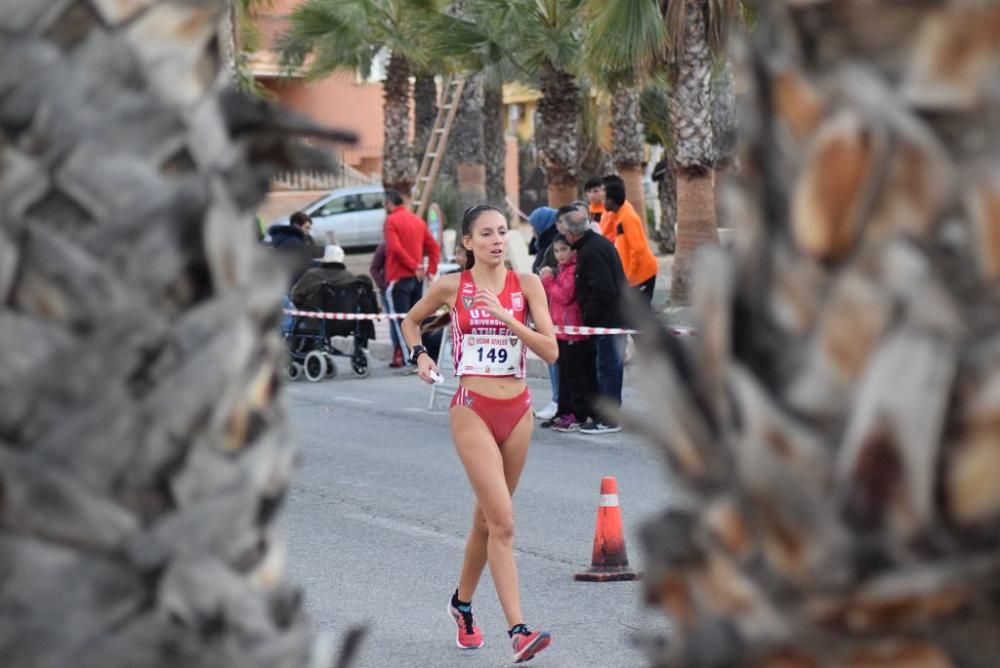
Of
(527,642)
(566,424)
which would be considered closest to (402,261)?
(566,424)

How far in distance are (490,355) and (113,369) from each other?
6744 millimetres

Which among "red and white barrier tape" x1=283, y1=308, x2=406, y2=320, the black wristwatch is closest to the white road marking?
"red and white barrier tape" x1=283, y1=308, x2=406, y2=320

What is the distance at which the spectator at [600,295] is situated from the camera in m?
15.4

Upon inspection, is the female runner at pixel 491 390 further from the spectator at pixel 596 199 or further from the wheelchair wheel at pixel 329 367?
the wheelchair wheel at pixel 329 367

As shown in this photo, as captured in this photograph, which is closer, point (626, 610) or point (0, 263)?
point (0, 263)

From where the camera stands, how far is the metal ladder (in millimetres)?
32625

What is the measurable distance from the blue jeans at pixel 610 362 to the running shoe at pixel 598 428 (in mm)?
239

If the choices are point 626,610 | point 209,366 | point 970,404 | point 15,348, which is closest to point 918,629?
point 970,404

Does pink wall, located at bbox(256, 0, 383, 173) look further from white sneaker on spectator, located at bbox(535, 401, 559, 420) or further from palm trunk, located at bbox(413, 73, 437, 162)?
white sneaker on spectator, located at bbox(535, 401, 559, 420)

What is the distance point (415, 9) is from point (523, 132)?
3047 centimetres

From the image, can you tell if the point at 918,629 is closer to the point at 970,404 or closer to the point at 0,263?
the point at 970,404

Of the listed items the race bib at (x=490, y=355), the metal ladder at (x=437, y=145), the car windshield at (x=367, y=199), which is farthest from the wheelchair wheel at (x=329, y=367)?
the car windshield at (x=367, y=199)

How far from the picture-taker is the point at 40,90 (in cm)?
151

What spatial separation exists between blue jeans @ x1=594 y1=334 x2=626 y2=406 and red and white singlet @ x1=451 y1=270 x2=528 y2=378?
711 centimetres
